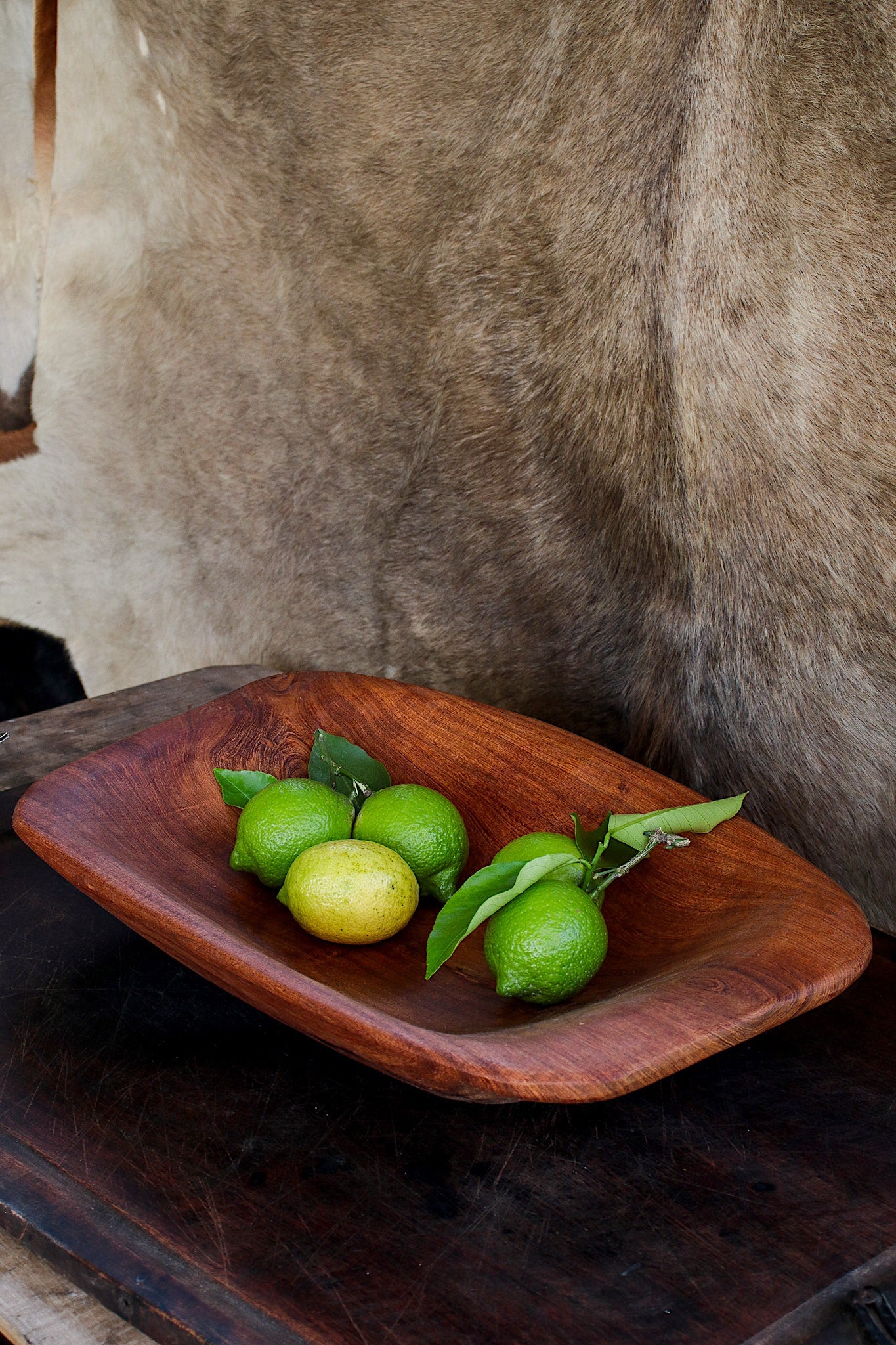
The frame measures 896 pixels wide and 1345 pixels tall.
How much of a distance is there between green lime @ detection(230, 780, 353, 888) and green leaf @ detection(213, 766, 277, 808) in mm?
30

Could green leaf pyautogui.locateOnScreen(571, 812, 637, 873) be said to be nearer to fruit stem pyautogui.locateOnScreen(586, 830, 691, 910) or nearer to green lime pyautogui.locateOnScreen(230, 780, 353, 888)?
fruit stem pyautogui.locateOnScreen(586, 830, 691, 910)

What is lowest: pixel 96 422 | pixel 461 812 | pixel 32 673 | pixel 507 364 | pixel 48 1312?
pixel 32 673

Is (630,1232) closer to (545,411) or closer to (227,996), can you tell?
(227,996)

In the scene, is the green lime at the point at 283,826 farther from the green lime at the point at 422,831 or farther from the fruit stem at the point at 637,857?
the fruit stem at the point at 637,857

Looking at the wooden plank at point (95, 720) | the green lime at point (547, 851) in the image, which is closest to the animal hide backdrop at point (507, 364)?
the wooden plank at point (95, 720)

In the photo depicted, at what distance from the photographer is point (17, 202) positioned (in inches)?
68.4

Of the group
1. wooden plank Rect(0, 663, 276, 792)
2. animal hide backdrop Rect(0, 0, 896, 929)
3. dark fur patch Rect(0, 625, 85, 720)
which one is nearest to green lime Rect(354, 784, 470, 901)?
animal hide backdrop Rect(0, 0, 896, 929)

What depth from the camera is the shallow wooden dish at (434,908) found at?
55 centimetres

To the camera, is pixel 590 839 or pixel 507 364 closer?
pixel 590 839

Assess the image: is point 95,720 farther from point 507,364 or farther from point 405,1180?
point 405,1180

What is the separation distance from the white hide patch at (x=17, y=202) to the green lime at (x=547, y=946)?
147 centimetres

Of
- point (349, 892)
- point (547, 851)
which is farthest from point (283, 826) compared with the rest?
point (547, 851)

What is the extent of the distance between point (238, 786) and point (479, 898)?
238 mm

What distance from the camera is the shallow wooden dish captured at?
0.55 metres
